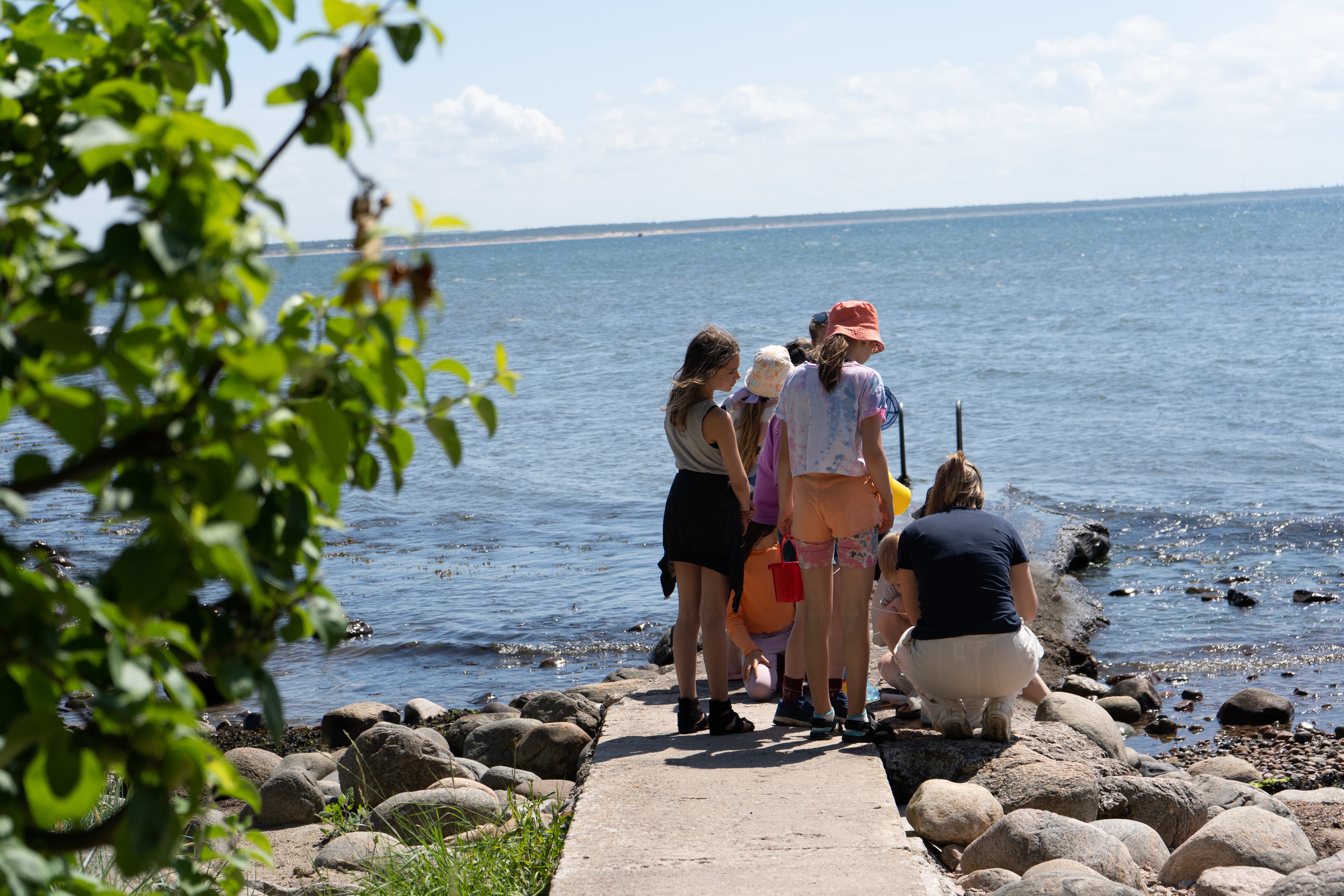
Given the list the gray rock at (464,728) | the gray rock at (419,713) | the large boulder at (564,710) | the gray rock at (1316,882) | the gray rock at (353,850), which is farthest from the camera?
the gray rock at (419,713)

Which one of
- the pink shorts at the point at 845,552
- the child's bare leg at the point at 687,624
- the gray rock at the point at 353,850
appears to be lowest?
the gray rock at the point at 353,850

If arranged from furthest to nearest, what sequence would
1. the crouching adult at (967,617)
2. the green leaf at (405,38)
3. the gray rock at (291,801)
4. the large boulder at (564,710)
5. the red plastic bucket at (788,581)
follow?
the large boulder at (564,710) → the gray rock at (291,801) → the red plastic bucket at (788,581) → the crouching adult at (967,617) → the green leaf at (405,38)

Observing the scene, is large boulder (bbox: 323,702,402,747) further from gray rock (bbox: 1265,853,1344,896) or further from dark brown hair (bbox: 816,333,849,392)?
gray rock (bbox: 1265,853,1344,896)

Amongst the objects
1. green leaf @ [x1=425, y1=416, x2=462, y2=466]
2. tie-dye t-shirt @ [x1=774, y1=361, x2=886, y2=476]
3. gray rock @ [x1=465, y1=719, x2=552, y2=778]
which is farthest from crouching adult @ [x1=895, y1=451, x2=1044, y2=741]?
green leaf @ [x1=425, y1=416, x2=462, y2=466]

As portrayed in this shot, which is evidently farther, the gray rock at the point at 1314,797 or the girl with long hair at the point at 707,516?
the gray rock at the point at 1314,797

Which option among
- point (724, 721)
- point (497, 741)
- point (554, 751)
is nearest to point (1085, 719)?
point (724, 721)

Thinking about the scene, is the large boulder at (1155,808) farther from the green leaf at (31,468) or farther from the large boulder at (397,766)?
the green leaf at (31,468)

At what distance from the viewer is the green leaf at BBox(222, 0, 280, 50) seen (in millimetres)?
1487

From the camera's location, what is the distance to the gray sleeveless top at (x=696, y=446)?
5250 millimetres

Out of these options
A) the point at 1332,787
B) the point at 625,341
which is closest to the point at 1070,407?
the point at 1332,787

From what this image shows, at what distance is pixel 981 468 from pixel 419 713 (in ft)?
37.6

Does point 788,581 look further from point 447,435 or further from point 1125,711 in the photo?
point 447,435

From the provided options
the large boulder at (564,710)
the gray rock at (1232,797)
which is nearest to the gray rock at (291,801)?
the large boulder at (564,710)

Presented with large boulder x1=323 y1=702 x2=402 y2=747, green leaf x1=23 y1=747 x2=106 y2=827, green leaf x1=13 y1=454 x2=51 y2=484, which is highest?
green leaf x1=13 y1=454 x2=51 y2=484
